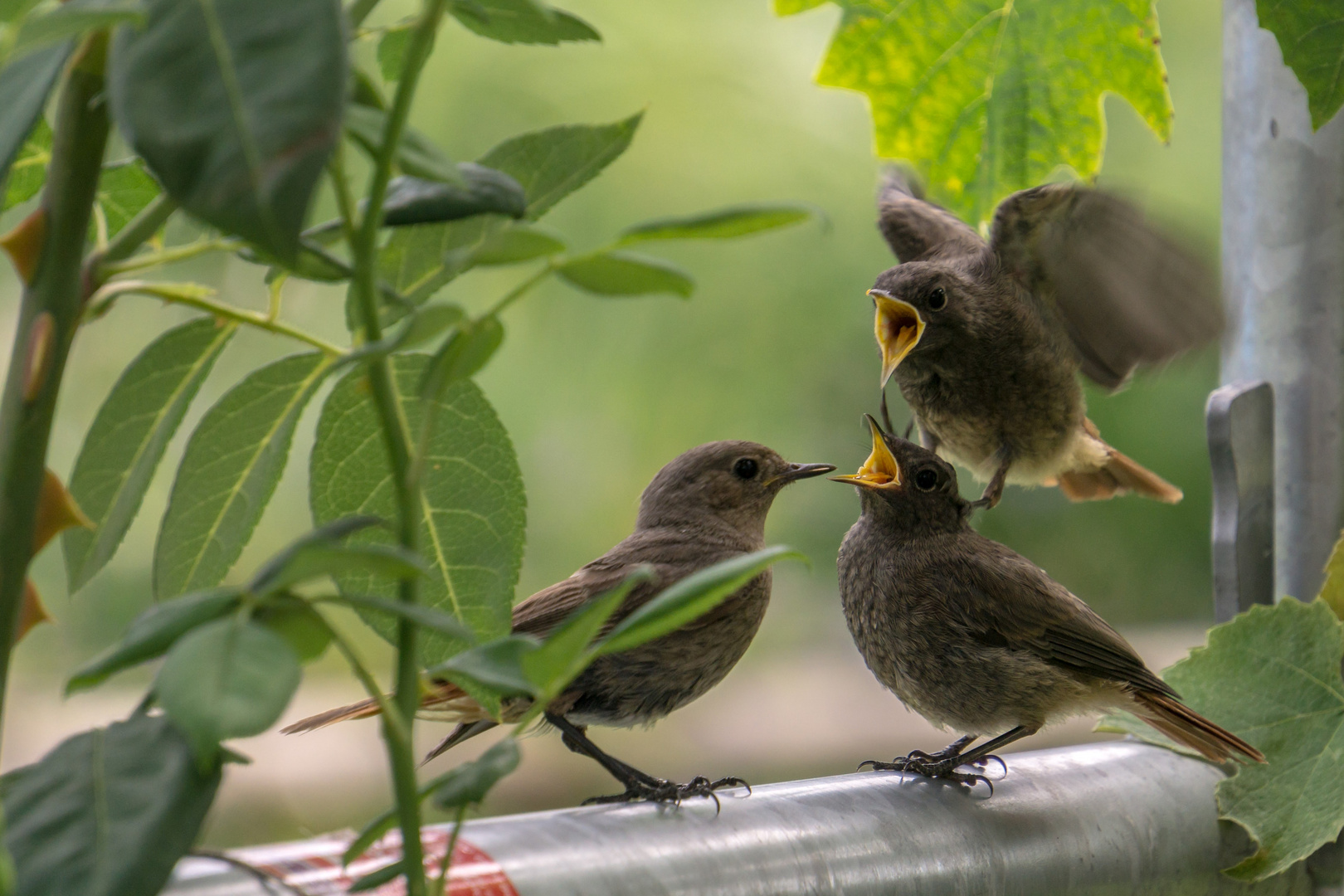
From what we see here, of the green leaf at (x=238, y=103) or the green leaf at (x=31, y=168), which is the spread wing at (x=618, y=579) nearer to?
the green leaf at (x=31, y=168)

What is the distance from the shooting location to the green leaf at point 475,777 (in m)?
0.31

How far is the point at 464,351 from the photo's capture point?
34 cm

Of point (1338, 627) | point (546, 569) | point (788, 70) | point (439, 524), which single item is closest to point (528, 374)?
point (546, 569)

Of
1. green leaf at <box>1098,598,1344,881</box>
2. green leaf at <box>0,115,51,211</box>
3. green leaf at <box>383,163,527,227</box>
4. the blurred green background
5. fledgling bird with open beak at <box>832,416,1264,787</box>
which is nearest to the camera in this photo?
green leaf at <box>383,163,527,227</box>

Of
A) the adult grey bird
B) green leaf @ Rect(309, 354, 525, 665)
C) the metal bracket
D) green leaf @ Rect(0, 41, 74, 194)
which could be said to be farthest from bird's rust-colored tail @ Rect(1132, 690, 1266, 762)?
green leaf @ Rect(0, 41, 74, 194)

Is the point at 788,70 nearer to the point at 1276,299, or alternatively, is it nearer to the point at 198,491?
the point at 1276,299

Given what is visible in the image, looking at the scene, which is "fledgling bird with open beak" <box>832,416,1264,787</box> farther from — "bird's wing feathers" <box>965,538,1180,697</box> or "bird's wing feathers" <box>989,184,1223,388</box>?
"bird's wing feathers" <box>989,184,1223,388</box>

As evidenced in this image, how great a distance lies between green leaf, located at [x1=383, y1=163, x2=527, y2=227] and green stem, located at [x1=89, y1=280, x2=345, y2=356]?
63mm

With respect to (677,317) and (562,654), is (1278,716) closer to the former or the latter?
(562,654)

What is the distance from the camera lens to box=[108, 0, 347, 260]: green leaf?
256 mm

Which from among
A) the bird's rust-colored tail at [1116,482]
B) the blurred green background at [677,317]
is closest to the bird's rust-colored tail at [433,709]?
the bird's rust-colored tail at [1116,482]

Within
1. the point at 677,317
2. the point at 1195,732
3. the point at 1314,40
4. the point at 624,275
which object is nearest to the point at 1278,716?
the point at 1195,732

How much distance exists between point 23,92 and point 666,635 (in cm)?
58

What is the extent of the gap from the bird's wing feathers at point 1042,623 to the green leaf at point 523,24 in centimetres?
54
